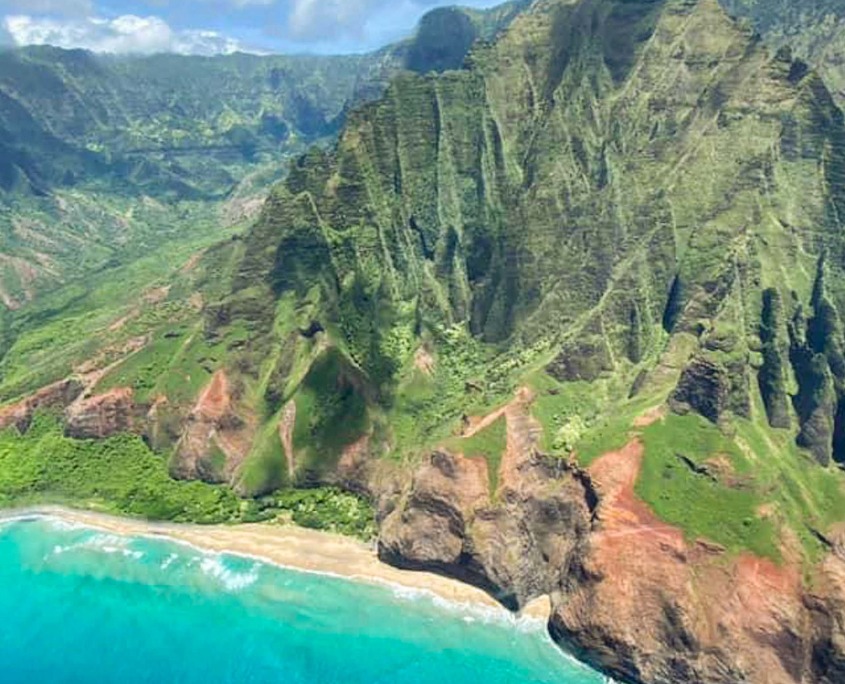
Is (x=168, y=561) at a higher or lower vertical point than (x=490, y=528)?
lower

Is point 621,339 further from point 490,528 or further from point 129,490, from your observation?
point 129,490

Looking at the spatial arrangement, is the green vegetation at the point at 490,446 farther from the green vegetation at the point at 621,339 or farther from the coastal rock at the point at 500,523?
→ the coastal rock at the point at 500,523

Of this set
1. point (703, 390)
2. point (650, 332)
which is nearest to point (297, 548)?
point (703, 390)

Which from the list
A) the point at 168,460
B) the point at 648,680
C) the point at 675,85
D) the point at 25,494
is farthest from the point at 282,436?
the point at 675,85

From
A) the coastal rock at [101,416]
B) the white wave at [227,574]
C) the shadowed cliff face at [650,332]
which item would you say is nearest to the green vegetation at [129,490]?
the coastal rock at [101,416]

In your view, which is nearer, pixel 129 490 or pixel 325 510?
pixel 325 510

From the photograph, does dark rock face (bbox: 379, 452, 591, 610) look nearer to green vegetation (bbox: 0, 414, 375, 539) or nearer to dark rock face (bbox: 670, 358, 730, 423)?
green vegetation (bbox: 0, 414, 375, 539)

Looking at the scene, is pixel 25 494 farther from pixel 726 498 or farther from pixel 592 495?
pixel 726 498

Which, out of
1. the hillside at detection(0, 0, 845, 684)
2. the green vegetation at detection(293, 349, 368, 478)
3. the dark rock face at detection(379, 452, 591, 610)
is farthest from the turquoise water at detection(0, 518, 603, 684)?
the green vegetation at detection(293, 349, 368, 478)
